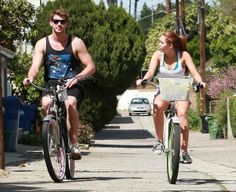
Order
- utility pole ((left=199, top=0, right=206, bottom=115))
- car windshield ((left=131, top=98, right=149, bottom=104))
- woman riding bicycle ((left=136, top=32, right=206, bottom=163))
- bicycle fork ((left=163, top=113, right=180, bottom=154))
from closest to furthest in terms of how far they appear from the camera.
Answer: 1. bicycle fork ((left=163, top=113, right=180, bottom=154))
2. woman riding bicycle ((left=136, top=32, right=206, bottom=163))
3. utility pole ((left=199, top=0, right=206, bottom=115))
4. car windshield ((left=131, top=98, right=149, bottom=104))

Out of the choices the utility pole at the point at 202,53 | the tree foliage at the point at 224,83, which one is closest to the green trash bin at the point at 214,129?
the tree foliage at the point at 224,83

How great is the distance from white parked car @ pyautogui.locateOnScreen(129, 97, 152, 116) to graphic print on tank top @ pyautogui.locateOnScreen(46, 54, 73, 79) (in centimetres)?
5580

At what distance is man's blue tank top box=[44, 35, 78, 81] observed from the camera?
9.22 m

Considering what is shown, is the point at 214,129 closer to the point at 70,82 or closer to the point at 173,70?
the point at 173,70

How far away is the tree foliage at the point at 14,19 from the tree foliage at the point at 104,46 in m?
2.16

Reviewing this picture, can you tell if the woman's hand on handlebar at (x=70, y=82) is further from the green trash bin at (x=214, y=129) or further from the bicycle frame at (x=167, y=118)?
the green trash bin at (x=214, y=129)

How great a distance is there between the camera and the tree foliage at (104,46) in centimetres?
2692

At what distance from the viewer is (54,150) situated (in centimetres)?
907

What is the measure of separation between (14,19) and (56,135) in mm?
14951

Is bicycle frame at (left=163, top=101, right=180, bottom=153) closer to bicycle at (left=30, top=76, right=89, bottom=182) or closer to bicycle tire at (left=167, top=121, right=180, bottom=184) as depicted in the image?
bicycle tire at (left=167, top=121, right=180, bottom=184)

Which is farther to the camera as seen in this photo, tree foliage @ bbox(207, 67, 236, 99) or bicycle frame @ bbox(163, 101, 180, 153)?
tree foliage @ bbox(207, 67, 236, 99)

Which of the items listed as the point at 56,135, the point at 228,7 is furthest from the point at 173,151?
the point at 228,7

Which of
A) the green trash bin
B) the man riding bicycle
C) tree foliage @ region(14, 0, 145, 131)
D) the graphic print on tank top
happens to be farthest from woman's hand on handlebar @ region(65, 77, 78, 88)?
the green trash bin

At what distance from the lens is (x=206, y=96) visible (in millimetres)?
49344
